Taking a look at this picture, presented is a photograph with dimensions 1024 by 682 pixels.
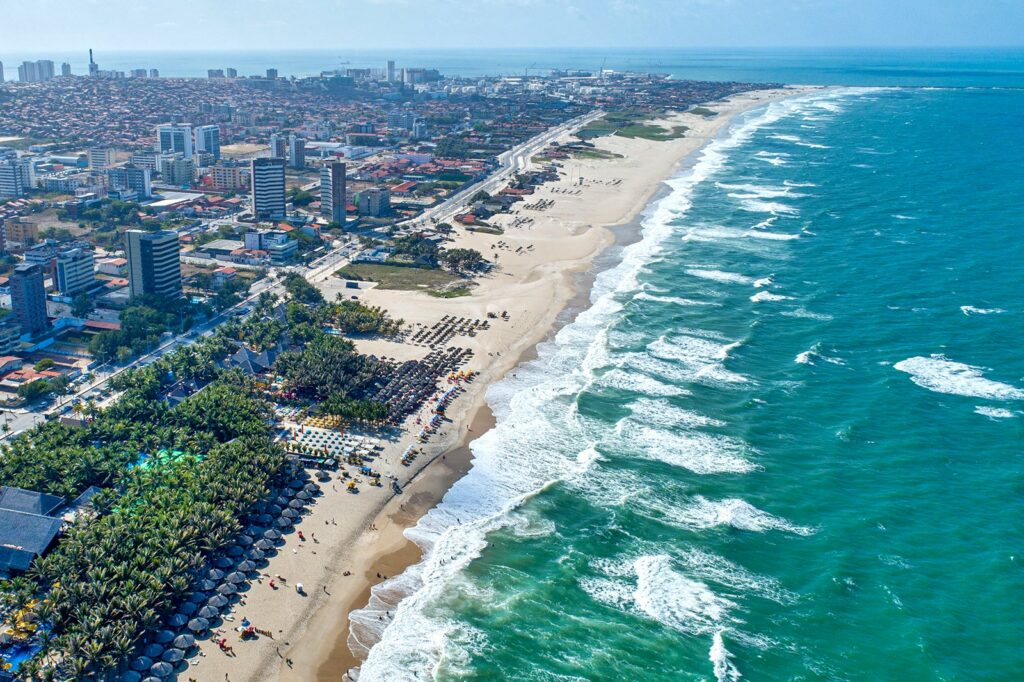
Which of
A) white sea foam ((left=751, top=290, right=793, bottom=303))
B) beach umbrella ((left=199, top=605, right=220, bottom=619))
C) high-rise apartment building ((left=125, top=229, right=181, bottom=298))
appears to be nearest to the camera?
beach umbrella ((left=199, top=605, right=220, bottom=619))

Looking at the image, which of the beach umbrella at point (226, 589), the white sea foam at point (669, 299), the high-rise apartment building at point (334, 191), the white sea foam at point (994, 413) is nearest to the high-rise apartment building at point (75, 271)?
the high-rise apartment building at point (334, 191)

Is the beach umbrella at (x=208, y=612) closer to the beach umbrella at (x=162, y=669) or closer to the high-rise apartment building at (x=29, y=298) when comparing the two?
the beach umbrella at (x=162, y=669)

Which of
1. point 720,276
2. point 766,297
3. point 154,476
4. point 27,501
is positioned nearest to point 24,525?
point 27,501

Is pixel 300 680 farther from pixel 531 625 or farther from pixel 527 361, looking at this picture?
pixel 527 361

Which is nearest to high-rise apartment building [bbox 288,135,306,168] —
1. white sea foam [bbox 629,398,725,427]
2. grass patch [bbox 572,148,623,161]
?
grass patch [bbox 572,148,623,161]

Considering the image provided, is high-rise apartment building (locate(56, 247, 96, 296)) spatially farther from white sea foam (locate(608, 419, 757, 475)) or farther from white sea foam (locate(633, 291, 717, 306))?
white sea foam (locate(608, 419, 757, 475))

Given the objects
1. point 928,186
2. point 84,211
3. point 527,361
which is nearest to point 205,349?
point 527,361
